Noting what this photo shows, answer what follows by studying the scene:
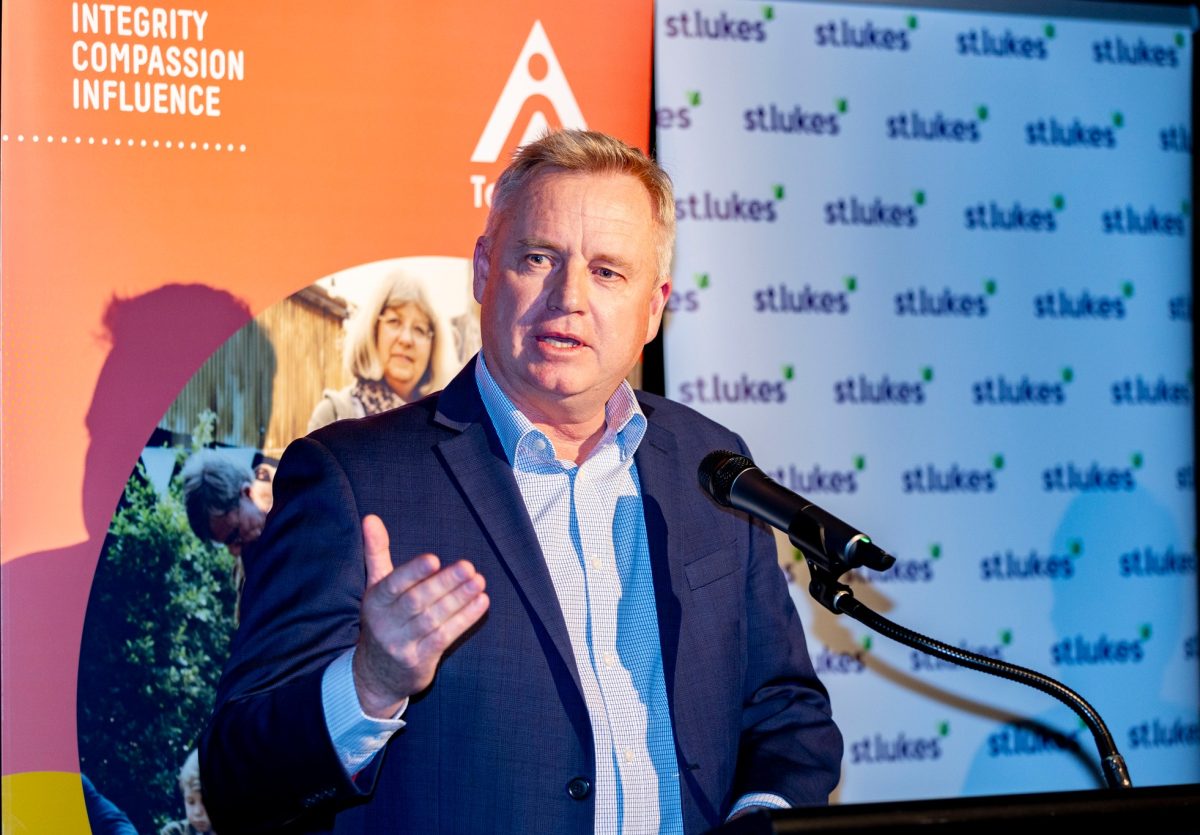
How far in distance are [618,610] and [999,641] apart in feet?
6.58

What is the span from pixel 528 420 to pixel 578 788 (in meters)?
0.69

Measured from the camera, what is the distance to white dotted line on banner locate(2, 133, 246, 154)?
3.11 metres

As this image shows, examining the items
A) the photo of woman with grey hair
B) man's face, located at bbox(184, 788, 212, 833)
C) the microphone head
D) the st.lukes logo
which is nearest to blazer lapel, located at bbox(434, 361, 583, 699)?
the microphone head

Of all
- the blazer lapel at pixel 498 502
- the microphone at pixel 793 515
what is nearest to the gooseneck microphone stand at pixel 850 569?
the microphone at pixel 793 515

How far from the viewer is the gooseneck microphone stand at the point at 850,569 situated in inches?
67.2

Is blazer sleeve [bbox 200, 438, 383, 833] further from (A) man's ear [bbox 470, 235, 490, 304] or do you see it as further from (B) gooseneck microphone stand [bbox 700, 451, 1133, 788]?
(B) gooseneck microphone stand [bbox 700, 451, 1133, 788]

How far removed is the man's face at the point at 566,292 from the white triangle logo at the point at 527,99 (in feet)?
3.53

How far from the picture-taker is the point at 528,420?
2.38 metres

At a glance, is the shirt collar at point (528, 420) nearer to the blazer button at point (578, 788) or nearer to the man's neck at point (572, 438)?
the man's neck at point (572, 438)

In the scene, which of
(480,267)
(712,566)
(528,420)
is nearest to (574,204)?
(480,267)

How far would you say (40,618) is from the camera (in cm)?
304

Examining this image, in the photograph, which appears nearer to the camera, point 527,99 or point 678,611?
point 678,611

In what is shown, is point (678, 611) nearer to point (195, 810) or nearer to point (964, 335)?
point (195, 810)

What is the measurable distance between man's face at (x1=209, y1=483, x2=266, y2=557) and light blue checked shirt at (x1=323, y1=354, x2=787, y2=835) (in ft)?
3.39
